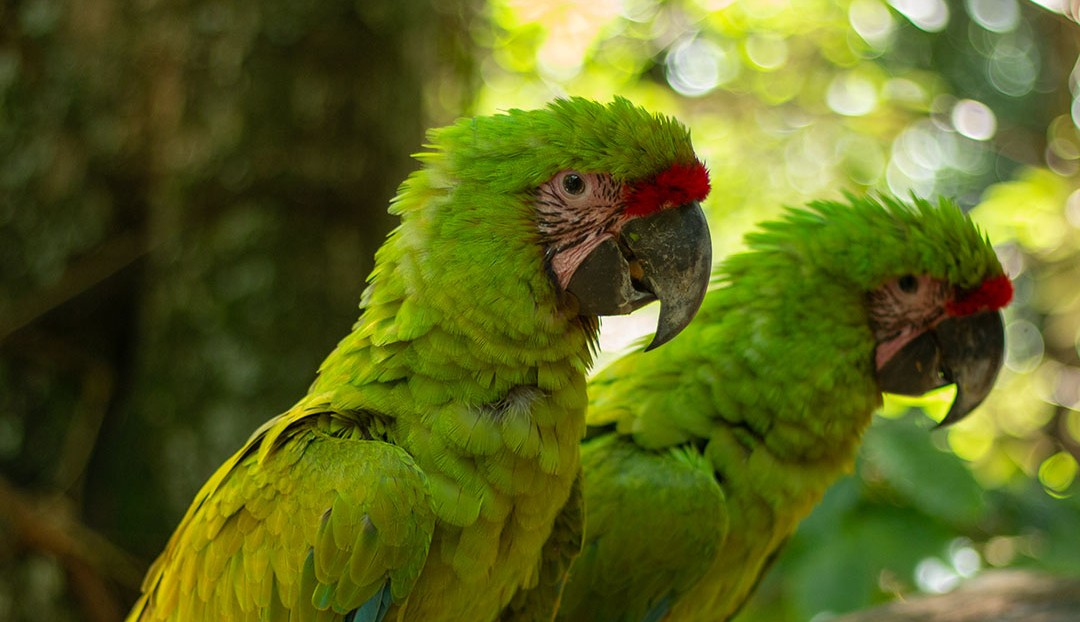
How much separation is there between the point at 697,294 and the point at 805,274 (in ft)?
1.65

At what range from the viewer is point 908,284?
1860 mm

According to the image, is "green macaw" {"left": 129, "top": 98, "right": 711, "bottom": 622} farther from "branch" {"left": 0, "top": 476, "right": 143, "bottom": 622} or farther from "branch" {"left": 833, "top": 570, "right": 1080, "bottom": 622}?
"branch" {"left": 833, "top": 570, "right": 1080, "bottom": 622}

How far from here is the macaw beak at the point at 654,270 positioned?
139 centimetres

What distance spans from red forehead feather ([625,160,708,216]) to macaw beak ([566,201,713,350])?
0.6 inches

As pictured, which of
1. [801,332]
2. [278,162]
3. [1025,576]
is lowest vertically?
[1025,576]

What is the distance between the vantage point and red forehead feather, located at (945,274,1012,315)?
1.85 meters

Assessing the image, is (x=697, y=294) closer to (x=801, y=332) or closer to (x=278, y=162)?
(x=801, y=332)

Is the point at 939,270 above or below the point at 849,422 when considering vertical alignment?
above

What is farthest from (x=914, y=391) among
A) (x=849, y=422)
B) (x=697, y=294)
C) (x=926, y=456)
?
(x=697, y=294)

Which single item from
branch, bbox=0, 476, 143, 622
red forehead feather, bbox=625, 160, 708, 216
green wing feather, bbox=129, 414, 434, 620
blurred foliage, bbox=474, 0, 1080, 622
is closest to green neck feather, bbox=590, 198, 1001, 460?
red forehead feather, bbox=625, 160, 708, 216

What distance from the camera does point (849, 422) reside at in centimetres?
182

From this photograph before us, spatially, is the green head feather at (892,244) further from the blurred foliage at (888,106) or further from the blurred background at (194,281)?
the blurred foliage at (888,106)

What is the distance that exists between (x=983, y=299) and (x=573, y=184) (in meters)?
0.98

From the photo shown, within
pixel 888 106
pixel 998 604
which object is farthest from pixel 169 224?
pixel 888 106
